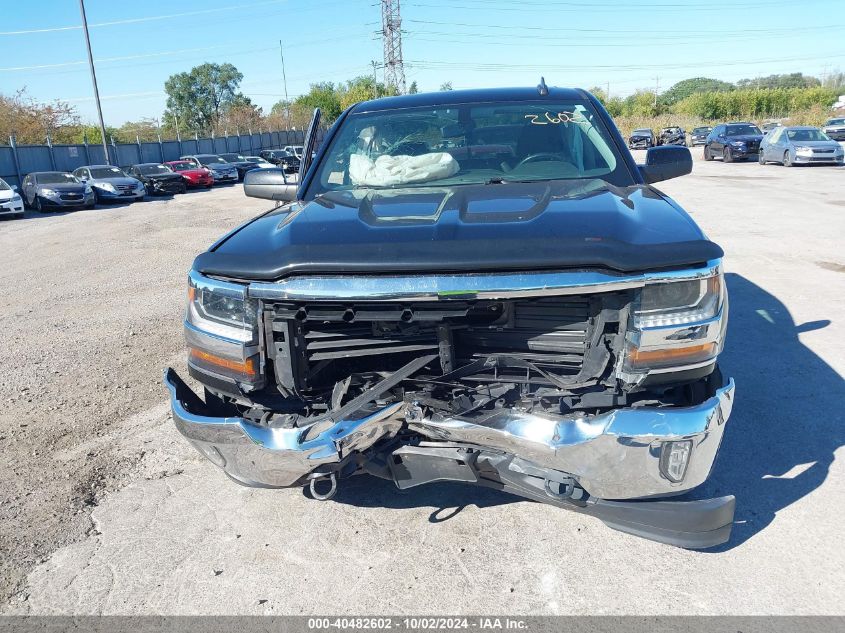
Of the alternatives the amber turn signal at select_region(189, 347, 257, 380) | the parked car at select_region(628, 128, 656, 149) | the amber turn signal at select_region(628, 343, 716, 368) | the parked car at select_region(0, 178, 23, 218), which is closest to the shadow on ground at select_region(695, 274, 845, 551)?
the amber turn signal at select_region(628, 343, 716, 368)

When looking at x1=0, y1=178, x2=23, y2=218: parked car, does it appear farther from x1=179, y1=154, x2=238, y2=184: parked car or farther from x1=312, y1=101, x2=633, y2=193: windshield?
x1=312, y1=101, x2=633, y2=193: windshield

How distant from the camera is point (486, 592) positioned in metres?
2.67

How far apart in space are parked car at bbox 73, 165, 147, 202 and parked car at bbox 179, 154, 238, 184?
5.59 m

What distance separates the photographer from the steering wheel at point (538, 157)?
383cm

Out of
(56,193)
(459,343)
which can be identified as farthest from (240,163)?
(459,343)

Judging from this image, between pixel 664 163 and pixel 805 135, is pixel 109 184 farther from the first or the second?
pixel 805 135

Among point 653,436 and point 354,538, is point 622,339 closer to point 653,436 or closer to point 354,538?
point 653,436

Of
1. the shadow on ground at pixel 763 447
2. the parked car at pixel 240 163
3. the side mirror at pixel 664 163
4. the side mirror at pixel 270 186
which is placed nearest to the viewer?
the shadow on ground at pixel 763 447

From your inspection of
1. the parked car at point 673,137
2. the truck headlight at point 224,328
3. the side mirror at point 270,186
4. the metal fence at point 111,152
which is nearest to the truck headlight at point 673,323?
the truck headlight at point 224,328

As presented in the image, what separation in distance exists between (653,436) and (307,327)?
137cm

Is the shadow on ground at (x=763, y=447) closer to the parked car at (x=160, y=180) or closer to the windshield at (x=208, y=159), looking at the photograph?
the parked car at (x=160, y=180)

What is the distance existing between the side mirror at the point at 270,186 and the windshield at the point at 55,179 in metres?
20.6

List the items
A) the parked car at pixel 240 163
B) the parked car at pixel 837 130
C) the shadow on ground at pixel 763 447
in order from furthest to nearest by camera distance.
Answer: the parked car at pixel 837 130 → the parked car at pixel 240 163 → the shadow on ground at pixel 763 447

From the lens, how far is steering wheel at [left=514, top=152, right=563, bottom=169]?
3834 millimetres
